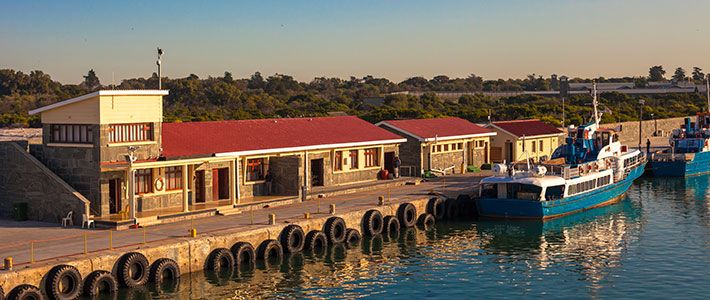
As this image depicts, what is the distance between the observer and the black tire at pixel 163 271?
29.0m

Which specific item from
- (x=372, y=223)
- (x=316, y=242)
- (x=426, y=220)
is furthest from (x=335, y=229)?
(x=426, y=220)

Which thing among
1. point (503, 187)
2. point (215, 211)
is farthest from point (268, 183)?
point (503, 187)

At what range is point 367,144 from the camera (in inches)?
1911

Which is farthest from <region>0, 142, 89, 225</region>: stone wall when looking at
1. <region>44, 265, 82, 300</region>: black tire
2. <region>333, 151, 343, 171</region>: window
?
<region>333, 151, 343, 171</region>: window

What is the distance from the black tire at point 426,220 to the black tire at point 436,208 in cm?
43

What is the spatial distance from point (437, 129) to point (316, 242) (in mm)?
21901

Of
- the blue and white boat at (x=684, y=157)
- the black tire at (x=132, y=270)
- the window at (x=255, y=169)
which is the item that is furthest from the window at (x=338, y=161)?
the blue and white boat at (x=684, y=157)

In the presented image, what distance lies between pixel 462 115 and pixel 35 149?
2831 inches

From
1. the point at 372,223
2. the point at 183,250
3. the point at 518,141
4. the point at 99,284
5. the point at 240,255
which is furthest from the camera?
the point at 518,141

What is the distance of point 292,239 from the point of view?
3481 cm

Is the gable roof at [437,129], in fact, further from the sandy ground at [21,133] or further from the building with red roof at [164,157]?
the sandy ground at [21,133]

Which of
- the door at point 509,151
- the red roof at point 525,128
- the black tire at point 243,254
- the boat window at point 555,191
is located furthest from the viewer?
the red roof at point 525,128

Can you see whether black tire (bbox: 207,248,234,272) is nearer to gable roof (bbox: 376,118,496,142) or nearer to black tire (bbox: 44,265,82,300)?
black tire (bbox: 44,265,82,300)

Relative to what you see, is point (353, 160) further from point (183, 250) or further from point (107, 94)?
point (183, 250)
